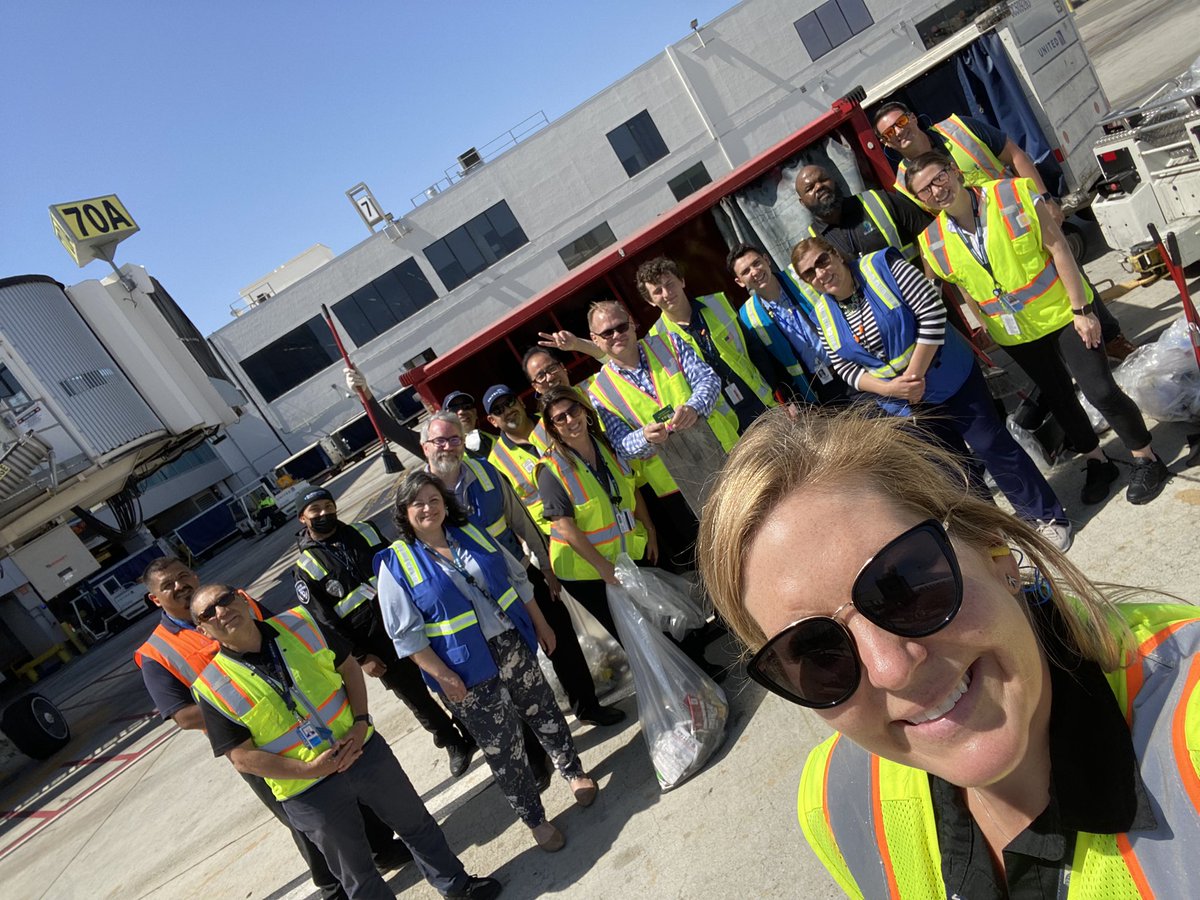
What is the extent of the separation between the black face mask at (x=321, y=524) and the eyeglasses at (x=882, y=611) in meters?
3.52

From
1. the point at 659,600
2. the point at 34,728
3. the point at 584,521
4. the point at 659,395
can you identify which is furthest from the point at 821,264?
the point at 34,728

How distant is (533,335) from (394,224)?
93.1 feet

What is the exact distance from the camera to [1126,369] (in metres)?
4.18

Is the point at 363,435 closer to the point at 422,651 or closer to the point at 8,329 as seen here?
the point at 8,329

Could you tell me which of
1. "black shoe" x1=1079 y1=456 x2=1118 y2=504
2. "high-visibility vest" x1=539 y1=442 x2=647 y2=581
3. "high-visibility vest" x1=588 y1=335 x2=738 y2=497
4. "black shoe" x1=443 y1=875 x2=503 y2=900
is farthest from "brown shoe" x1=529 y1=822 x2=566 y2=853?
"black shoe" x1=1079 y1=456 x2=1118 y2=504

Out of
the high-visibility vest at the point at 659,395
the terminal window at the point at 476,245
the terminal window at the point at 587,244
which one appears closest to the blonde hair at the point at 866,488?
the high-visibility vest at the point at 659,395

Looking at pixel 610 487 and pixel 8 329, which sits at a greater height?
pixel 8 329

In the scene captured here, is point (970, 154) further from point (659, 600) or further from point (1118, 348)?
point (659, 600)

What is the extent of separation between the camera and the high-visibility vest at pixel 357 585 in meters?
4.17

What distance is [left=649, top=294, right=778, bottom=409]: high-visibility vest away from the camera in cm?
413

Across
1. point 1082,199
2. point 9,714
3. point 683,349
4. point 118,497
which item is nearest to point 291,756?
point 683,349

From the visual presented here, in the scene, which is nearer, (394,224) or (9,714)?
(9,714)

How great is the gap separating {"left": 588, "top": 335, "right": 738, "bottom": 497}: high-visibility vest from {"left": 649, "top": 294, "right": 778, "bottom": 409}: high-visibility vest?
0.09 m

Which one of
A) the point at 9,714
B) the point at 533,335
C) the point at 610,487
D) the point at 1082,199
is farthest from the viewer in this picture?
the point at 9,714
